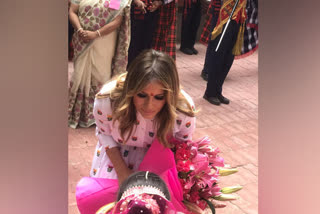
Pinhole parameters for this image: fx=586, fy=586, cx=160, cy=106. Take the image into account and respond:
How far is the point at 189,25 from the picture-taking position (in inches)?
273

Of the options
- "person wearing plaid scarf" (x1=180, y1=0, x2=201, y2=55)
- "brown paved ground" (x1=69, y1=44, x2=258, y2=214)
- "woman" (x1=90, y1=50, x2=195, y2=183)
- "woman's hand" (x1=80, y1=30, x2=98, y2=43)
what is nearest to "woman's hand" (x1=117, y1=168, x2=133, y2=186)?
"woman" (x1=90, y1=50, x2=195, y2=183)

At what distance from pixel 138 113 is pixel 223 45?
2712 millimetres

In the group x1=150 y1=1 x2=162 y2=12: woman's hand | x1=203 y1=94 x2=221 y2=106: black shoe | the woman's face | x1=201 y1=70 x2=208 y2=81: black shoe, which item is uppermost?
the woman's face

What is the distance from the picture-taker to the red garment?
4.74 meters

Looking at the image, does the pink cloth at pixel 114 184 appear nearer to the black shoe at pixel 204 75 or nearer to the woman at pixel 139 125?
the woman at pixel 139 125

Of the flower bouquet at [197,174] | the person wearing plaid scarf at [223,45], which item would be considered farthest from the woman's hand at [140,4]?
the flower bouquet at [197,174]

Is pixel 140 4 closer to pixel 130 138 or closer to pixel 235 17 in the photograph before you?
pixel 235 17

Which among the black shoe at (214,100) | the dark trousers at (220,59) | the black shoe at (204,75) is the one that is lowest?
the black shoe at (204,75)

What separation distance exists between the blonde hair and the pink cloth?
0.05 m

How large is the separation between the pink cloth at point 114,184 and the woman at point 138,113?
1.7 inches

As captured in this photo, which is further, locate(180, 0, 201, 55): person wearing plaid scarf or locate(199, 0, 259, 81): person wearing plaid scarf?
locate(180, 0, 201, 55): person wearing plaid scarf

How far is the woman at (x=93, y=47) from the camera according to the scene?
4078mm

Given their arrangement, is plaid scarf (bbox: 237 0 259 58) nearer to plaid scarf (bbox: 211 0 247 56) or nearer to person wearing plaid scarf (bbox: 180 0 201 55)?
plaid scarf (bbox: 211 0 247 56)
